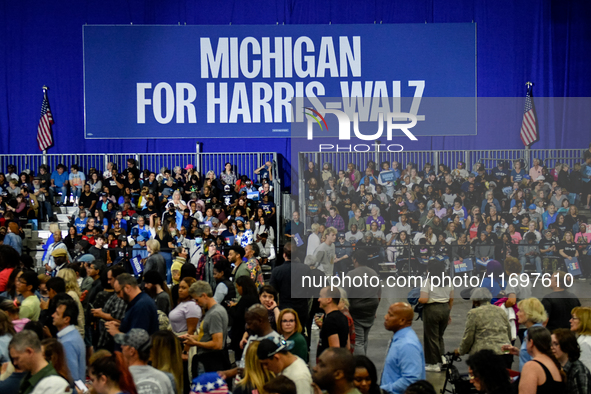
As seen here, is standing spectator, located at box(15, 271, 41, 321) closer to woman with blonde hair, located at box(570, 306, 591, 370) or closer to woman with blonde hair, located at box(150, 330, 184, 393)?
woman with blonde hair, located at box(150, 330, 184, 393)

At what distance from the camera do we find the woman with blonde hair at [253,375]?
175 inches

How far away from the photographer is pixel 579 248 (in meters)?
14.2

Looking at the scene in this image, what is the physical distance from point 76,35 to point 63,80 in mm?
1481

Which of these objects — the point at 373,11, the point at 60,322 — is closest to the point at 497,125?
the point at 373,11

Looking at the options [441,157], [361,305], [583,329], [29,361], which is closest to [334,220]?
[441,157]

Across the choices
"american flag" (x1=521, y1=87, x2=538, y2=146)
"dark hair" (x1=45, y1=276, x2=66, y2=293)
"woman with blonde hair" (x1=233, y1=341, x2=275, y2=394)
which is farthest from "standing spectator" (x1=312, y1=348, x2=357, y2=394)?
"american flag" (x1=521, y1=87, x2=538, y2=146)

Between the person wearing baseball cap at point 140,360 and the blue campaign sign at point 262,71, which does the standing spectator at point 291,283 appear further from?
the blue campaign sign at point 262,71

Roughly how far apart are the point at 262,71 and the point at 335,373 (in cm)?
1729

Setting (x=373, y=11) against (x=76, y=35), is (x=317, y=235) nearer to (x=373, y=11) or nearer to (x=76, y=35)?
(x=373, y=11)

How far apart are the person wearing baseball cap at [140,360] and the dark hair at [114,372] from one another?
169 millimetres

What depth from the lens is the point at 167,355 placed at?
467cm

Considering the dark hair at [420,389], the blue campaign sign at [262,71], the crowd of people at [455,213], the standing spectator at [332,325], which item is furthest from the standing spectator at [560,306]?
the blue campaign sign at [262,71]

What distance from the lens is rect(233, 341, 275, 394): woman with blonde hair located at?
446 cm

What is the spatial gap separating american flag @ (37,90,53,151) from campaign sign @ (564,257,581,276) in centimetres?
1502
